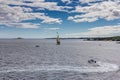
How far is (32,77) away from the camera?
4459 centimetres

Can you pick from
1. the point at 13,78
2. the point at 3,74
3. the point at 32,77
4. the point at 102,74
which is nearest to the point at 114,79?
the point at 102,74

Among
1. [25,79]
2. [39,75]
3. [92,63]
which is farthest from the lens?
[92,63]

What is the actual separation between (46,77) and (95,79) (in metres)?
10.3

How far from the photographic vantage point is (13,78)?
4309cm

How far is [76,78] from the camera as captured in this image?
146 ft

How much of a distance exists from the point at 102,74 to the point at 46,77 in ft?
43.9

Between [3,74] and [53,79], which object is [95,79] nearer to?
[53,79]

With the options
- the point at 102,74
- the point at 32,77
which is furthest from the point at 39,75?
the point at 102,74

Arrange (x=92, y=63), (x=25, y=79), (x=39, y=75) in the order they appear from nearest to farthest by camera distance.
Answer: (x=25, y=79)
(x=39, y=75)
(x=92, y=63)

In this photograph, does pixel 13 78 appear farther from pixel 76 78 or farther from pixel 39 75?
pixel 76 78

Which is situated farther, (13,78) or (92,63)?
(92,63)

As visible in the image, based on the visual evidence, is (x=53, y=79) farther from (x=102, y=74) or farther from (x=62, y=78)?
(x=102, y=74)

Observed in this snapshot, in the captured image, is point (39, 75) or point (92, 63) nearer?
point (39, 75)

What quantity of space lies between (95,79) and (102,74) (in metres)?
5.67
